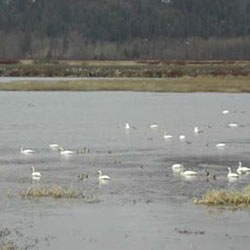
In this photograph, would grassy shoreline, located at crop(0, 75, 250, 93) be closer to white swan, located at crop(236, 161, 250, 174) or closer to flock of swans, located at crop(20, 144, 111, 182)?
flock of swans, located at crop(20, 144, 111, 182)

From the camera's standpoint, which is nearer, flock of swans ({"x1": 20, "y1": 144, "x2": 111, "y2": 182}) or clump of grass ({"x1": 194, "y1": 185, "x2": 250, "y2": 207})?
clump of grass ({"x1": 194, "y1": 185, "x2": 250, "y2": 207})

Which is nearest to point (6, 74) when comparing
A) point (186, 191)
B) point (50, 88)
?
point (50, 88)

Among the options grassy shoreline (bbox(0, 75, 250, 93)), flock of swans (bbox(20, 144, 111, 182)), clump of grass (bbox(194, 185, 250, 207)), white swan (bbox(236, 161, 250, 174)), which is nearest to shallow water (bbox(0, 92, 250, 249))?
flock of swans (bbox(20, 144, 111, 182))

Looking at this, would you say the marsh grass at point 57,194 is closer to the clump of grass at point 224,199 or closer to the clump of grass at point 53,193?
the clump of grass at point 53,193

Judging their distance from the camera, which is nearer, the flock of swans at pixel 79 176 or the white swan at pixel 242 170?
the flock of swans at pixel 79 176

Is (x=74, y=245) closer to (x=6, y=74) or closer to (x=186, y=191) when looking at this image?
(x=186, y=191)

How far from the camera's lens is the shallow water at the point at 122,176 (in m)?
18.5

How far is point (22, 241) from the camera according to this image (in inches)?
699

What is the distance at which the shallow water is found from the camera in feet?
60.8

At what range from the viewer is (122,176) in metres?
26.2

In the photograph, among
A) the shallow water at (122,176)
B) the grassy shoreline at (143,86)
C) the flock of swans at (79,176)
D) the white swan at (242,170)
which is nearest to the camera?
the shallow water at (122,176)

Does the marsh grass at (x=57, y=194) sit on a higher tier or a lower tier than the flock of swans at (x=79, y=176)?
higher

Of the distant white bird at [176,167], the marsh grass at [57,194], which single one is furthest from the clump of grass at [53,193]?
the distant white bird at [176,167]

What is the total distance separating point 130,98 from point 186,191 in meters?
43.4
